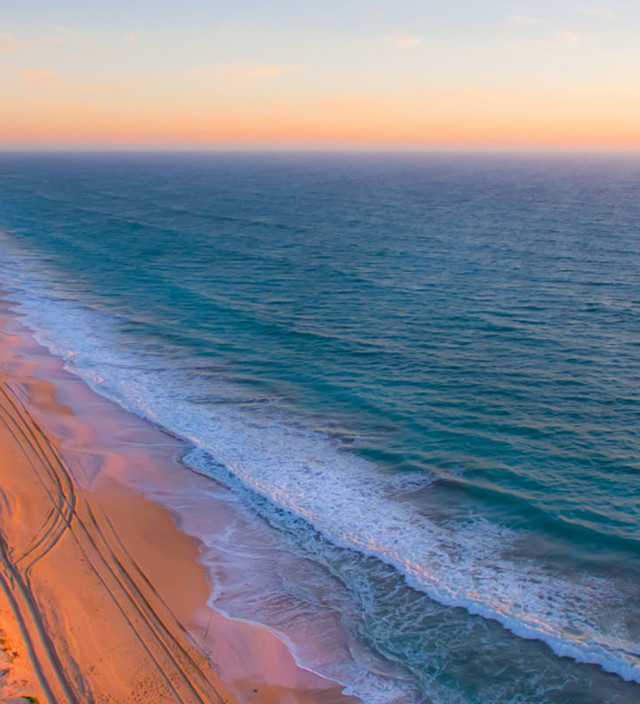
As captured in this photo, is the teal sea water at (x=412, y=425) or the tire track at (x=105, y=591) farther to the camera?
the teal sea water at (x=412, y=425)

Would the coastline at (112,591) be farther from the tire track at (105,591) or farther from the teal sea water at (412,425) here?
the teal sea water at (412,425)

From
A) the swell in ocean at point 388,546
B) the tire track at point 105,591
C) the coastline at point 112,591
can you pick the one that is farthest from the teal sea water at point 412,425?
the tire track at point 105,591

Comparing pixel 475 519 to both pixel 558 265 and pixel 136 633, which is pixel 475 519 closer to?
pixel 136 633

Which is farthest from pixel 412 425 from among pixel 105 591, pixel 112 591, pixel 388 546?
pixel 105 591

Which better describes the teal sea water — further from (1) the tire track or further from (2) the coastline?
(1) the tire track

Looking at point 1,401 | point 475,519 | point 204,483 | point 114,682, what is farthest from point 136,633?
point 1,401

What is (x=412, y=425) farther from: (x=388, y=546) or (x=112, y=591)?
(x=112, y=591)
